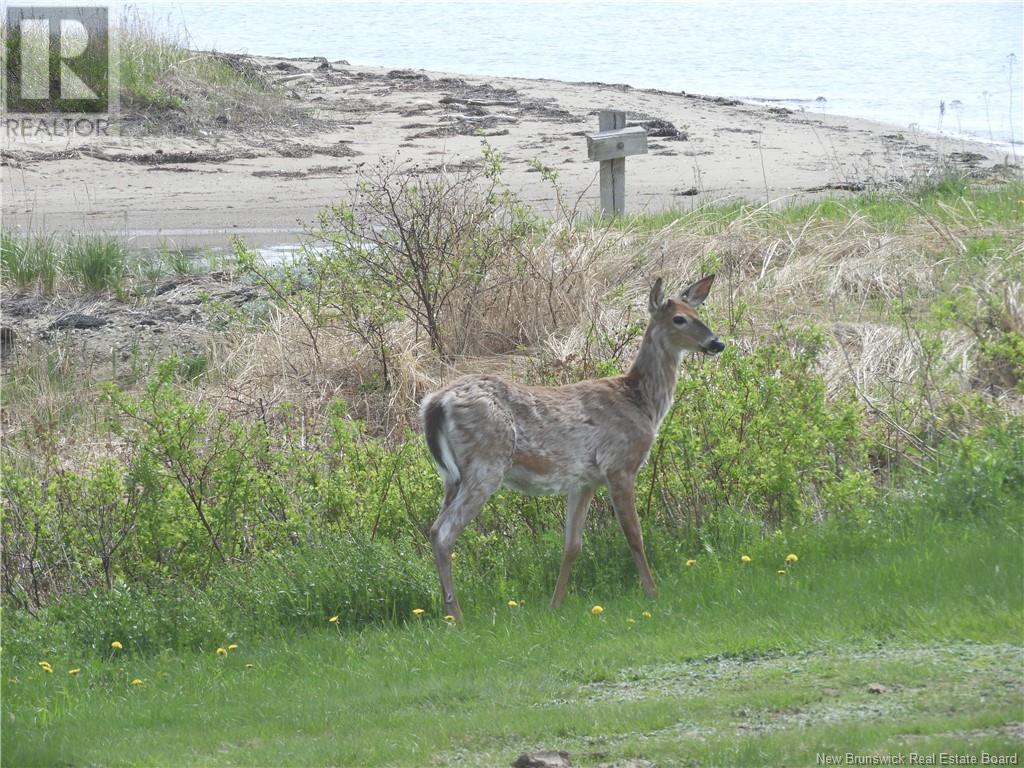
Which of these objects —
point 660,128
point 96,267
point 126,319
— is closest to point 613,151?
point 126,319

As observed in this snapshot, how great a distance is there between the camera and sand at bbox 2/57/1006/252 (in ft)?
70.4

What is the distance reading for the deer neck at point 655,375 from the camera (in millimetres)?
9594

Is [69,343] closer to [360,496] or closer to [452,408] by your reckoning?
[360,496]

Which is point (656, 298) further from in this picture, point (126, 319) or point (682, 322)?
point (126, 319)

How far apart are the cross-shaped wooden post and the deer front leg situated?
27.8 feet

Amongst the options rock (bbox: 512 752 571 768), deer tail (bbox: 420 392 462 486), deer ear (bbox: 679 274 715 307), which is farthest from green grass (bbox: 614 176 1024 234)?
rock (bbox: 512 752 571 768)

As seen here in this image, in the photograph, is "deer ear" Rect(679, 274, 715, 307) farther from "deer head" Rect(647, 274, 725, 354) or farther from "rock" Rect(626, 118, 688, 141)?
"rock" Rect(626, 118, 688, 141)

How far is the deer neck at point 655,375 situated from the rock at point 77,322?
343 inches

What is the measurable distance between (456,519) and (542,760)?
9.12 ft

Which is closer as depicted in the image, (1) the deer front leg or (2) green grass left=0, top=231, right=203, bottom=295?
(1) the deer front leg

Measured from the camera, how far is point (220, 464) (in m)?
10.8

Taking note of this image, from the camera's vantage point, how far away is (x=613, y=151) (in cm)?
1777

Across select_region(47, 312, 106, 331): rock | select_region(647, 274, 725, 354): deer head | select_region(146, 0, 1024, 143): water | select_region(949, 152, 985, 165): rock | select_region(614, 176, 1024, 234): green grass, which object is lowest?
select_region(47, 312, 106, 331): rock

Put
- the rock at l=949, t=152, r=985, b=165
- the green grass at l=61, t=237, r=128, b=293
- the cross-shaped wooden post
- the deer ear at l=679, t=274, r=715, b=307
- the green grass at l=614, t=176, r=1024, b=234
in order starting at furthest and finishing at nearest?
1. the rock at l=949, t=152, r=985, b=165
2. the cross-shaped wooden post
3. the green grass at l=61, t=237, r=128, b=293
4. the green grass at l=614, t=176, r=1024, b=234
5. the deer ear at l=679, t=274, r=715, b=307
